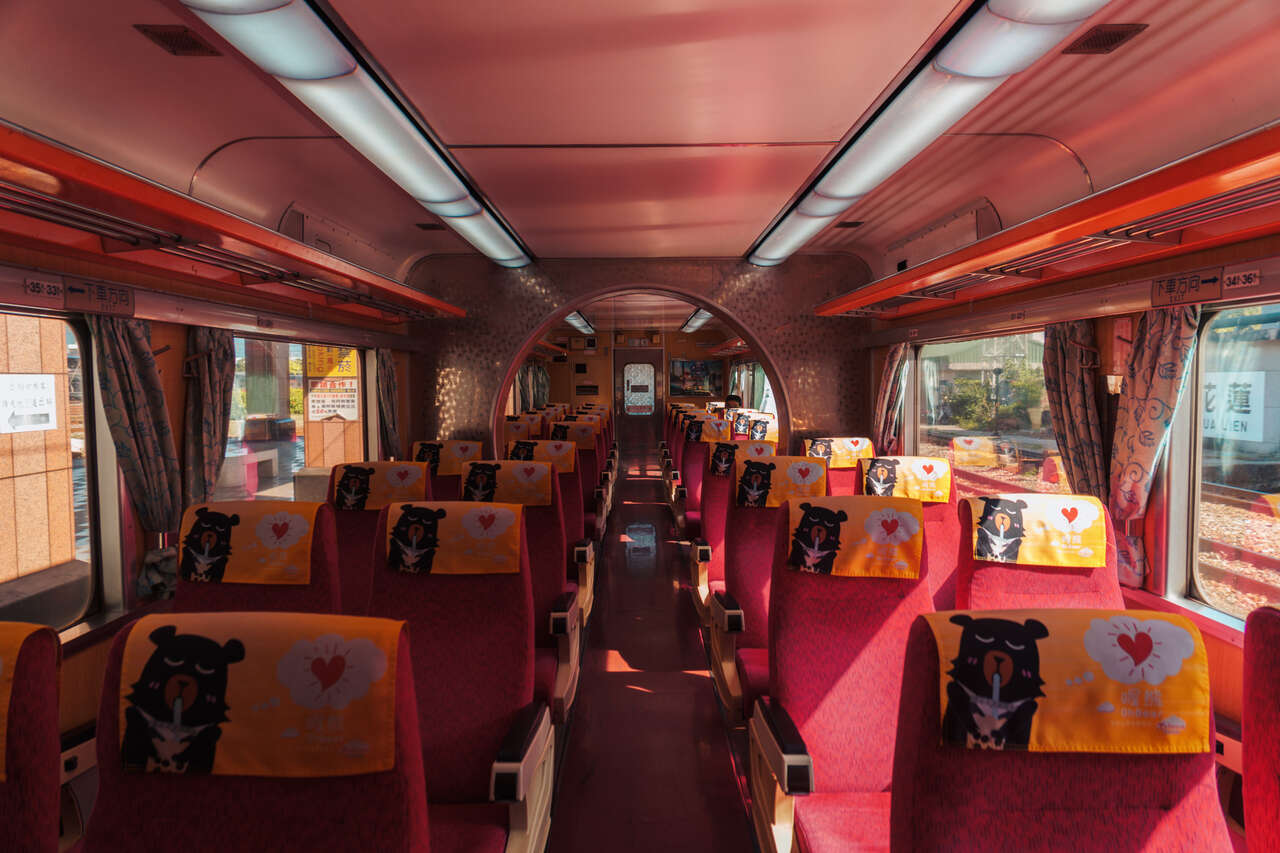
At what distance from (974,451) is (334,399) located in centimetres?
595

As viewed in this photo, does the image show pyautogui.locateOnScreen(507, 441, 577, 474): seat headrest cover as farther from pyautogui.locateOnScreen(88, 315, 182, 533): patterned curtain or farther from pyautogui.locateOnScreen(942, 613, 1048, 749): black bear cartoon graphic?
pyautogui.locateOnScreen(942, 613, 1048, 749): black bear cartoon graphic

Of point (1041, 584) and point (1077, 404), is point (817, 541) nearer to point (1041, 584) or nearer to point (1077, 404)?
point (1041, 584)

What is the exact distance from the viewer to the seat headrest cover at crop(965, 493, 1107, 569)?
81.4 inches

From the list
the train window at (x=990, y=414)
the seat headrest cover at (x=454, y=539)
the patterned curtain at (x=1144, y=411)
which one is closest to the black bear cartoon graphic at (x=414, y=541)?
the seat headrest cover at (x=454, y=539)

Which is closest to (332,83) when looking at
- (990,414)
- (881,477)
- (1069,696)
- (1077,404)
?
(1069,696)

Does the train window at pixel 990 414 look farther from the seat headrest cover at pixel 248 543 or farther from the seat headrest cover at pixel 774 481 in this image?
the seat headrest cover at pixel 248 543

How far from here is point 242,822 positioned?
101 cm

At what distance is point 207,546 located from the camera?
208cm

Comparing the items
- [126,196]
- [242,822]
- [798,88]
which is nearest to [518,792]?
[242,822]

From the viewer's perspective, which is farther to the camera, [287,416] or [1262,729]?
[287,416]

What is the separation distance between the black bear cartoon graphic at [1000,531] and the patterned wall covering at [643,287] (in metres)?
4.69

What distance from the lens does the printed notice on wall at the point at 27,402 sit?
289 centimetres

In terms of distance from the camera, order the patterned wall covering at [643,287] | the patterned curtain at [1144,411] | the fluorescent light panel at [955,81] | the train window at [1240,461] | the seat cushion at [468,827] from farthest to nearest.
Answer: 1. the patterned wall covering at [643,287]
2. the patterned curtain at [1144,411]
3. the train window at [1240,461]
4. the fluorescent light panel at [955,81]
5. the seat cushion at [468,827]

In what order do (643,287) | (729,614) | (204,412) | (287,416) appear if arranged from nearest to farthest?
(729,614), (204,412), (287,416), (643,287)
